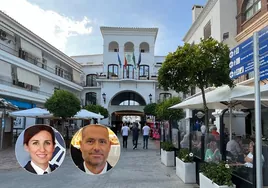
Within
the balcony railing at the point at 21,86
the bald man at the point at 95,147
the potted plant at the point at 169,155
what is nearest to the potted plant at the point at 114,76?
the balcony railing at the point at 21,86

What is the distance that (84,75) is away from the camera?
4550 centimetres

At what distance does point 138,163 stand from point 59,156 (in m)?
8.86

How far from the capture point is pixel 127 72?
40.2m

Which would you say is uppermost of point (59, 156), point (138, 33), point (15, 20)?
Answer: point (138, 33)

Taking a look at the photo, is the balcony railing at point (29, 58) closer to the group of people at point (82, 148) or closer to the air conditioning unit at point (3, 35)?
the air conditioning unit at point (3, 35)

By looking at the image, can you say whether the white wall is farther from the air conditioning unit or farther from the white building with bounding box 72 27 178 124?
the air conditioning unit

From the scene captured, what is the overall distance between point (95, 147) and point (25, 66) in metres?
26.8

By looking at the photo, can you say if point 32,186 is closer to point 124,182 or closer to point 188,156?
point 124,182

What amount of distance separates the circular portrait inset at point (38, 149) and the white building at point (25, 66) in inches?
617

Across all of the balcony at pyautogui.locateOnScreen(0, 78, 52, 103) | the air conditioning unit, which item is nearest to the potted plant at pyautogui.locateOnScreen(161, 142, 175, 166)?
the balcony at pyautogui.locateOnScreen(0, 78, 52, 103)

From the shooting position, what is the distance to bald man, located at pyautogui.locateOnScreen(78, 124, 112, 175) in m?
3.43

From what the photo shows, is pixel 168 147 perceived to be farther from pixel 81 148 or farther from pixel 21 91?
pixel 21 91

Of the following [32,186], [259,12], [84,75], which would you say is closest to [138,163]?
[32,186]

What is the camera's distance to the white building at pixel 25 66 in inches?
990
